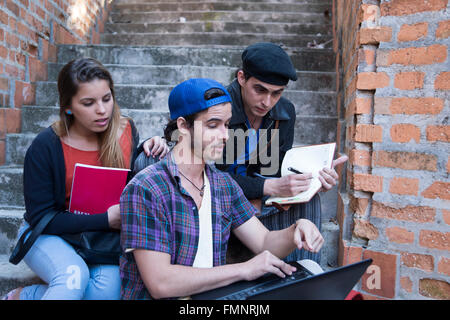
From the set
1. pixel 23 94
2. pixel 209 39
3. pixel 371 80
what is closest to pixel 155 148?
pixel 371 80

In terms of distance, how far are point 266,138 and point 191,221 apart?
91 centimetres

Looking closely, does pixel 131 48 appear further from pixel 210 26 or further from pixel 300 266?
pixel 300 266

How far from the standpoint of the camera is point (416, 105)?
64.9 inches

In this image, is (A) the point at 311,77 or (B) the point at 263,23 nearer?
(A) the point at 311,77

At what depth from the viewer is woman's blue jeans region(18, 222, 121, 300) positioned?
4.38 ft

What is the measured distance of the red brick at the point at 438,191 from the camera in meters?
1.61

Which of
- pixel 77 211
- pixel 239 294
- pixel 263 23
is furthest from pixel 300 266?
pixel 263 23

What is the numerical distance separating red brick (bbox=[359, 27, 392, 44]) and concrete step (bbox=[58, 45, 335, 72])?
59.4 inches

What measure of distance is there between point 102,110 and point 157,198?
62 cm

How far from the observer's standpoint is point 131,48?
3277 millimetres

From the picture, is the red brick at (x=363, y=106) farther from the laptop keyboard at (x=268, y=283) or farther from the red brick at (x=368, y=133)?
the laptop keyboard at (x=268, y=283)

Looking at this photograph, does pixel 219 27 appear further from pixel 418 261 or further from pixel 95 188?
A: pixel 418 261

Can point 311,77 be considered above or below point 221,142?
above

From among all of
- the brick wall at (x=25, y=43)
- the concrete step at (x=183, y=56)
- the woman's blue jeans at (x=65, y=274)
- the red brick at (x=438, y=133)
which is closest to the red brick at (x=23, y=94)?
the brick wall at (x=25, y=43)
